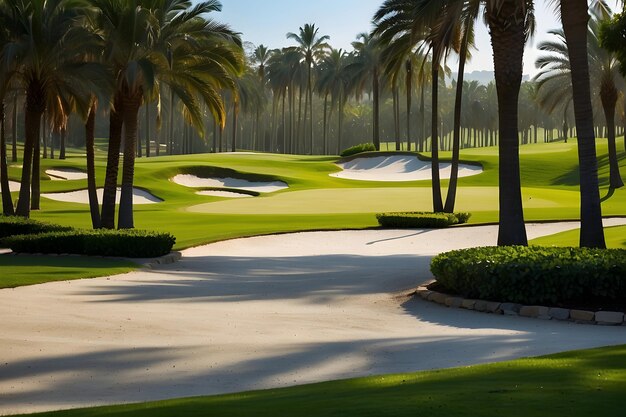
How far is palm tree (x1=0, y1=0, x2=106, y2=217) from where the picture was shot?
33.4m

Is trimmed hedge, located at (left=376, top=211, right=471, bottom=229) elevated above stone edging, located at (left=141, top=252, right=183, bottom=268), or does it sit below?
above

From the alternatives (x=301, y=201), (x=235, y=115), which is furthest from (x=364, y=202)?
(x=235, y=115)

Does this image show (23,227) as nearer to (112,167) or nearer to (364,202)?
(112,167)

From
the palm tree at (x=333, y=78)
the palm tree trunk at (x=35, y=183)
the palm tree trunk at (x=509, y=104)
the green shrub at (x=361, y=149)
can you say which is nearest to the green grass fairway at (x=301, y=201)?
the palm tree trunk at (x=35, y=183)

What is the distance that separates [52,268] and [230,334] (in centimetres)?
1003

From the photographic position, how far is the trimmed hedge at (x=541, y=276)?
16188mm

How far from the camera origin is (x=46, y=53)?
3444 centimetres

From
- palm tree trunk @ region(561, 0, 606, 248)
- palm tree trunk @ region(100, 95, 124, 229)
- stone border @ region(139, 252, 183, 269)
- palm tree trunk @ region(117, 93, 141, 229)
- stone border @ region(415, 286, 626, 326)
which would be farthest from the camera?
palm tree trunk @ region(100, 95, 124, 229)

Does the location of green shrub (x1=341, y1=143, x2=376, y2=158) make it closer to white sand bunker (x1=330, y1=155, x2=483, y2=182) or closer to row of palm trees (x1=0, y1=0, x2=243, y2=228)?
white sand bunker (x1=330, y1=155, x2=483, y2=182)

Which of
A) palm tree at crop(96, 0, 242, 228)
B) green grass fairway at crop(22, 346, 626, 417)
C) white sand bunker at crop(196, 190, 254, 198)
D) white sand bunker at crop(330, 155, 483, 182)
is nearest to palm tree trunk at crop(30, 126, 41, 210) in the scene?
palm tree at crop(96, 0, 242, 228)

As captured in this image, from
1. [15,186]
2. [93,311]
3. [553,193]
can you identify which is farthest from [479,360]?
[15,186]

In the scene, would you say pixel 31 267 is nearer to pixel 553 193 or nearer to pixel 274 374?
pixel 274 374

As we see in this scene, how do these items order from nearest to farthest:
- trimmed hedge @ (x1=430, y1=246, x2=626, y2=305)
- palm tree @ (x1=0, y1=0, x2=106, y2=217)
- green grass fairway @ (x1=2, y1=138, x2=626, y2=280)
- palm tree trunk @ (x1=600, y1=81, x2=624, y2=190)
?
trimmed hedge @ (x1=430, y1=246, x2=626, y2=305) < palm tree @ (x1=0, y1=0, x2=106, y2=217) < green grass fairway @ (x1=2, y1=138, x2=626, y2=280) < palm tree trunk @ (x1=600, y1=81, x2=624, y2=190)

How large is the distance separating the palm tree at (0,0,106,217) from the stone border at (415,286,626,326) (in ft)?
62.3
